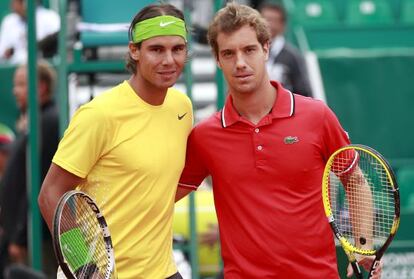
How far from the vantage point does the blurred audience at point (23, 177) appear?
9.59 metres

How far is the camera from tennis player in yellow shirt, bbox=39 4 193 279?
583 centimetres

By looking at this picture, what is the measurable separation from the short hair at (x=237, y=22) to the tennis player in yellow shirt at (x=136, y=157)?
0.16m

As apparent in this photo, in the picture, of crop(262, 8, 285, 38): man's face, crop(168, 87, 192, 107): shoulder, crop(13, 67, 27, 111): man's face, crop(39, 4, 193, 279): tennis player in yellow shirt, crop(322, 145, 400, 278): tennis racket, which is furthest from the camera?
crop(262, 8, 285, 38): man's face

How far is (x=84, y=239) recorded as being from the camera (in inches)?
226

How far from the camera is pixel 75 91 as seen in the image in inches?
379

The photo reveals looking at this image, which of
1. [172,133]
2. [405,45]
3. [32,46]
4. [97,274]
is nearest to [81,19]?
[32,46]

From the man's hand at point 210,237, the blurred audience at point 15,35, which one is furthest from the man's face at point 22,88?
the blurred audience at point 15,35

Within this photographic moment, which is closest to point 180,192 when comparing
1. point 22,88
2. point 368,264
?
point 368,264

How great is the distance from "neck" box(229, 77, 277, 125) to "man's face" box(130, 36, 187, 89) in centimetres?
31

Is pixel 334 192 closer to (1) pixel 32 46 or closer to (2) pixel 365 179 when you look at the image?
(2) pixel 365 179

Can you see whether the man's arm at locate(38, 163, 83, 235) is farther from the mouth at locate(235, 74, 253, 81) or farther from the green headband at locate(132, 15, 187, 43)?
the mouth at locate(235, 74, 253, 81)

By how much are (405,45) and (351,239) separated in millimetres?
7659

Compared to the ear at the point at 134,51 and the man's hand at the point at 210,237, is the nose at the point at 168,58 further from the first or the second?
the man's hand at the point at 210,237

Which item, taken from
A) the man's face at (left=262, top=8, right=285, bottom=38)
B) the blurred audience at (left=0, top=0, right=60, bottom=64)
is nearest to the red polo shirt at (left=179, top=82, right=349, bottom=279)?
the man's face at (left=262, top=8, right=285, bottom=38)
